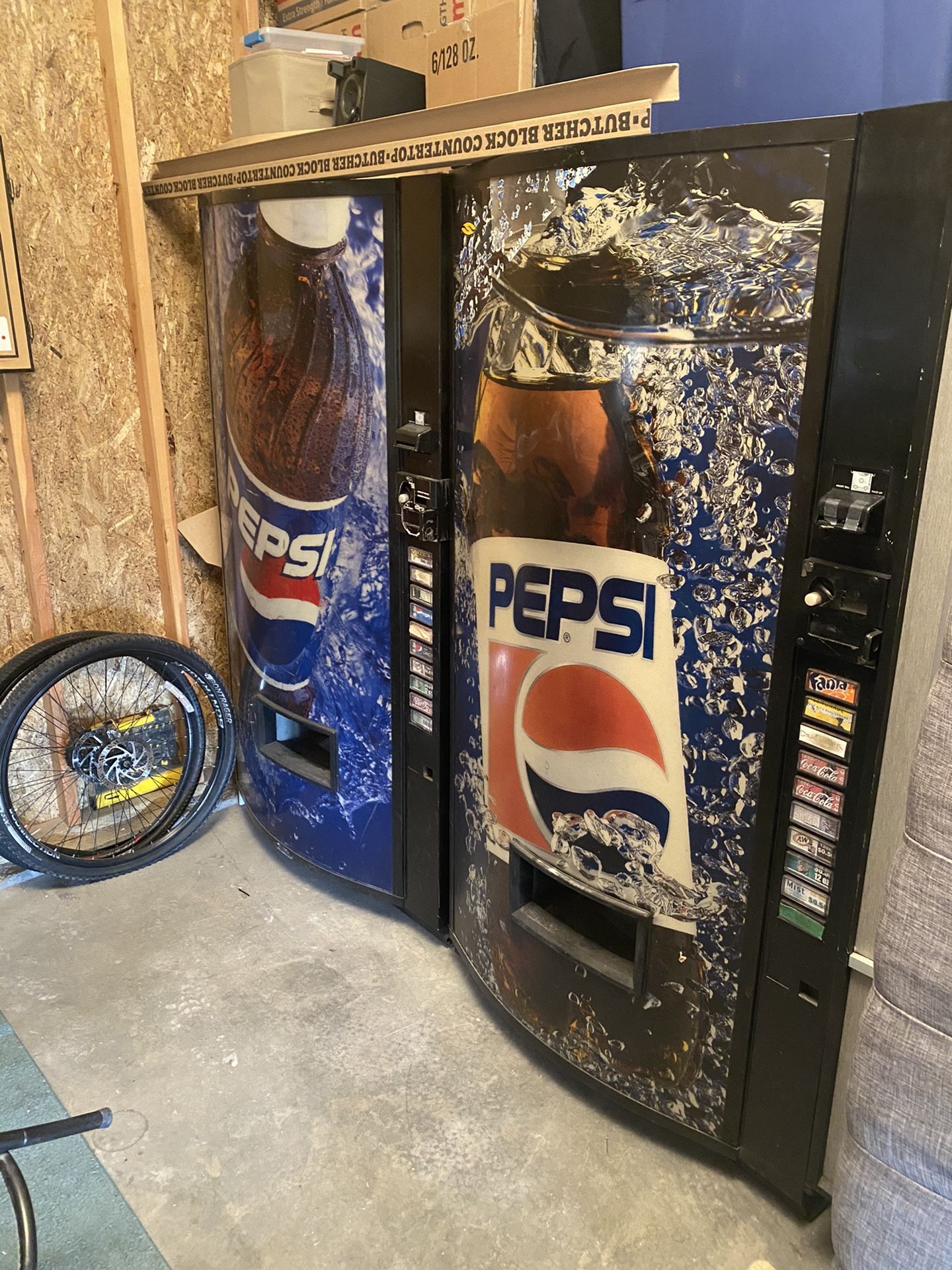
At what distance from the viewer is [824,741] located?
1275mm

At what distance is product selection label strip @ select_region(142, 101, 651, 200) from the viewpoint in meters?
1.33

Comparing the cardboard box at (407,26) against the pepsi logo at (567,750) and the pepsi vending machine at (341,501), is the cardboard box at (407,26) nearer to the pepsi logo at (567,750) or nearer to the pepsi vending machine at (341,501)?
the pepsi vending machine at (341,501)

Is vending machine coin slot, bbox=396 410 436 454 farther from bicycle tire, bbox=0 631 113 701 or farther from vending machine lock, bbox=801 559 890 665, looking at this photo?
bicycle tire, bbox=0 631 113 701

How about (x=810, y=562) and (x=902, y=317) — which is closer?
(x=902, y=317)

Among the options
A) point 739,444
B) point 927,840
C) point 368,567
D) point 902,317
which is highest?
point 902,317

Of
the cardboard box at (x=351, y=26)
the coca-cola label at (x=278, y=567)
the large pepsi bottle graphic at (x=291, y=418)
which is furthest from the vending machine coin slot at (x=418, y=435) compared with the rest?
the cardboard box at (x=351, y=26)

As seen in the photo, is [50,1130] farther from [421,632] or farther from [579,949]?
[421,632]

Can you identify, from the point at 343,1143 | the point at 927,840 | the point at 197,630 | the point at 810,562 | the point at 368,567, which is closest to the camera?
the point at 927,840

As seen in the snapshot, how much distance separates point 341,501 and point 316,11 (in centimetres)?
131

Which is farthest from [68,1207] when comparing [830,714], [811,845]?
[830,714]

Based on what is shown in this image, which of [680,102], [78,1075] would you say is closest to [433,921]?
[78,1075]

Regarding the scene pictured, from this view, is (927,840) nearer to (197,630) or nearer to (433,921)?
(433,921)

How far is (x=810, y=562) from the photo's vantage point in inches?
48.1

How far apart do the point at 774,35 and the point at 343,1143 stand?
77.7 inches
